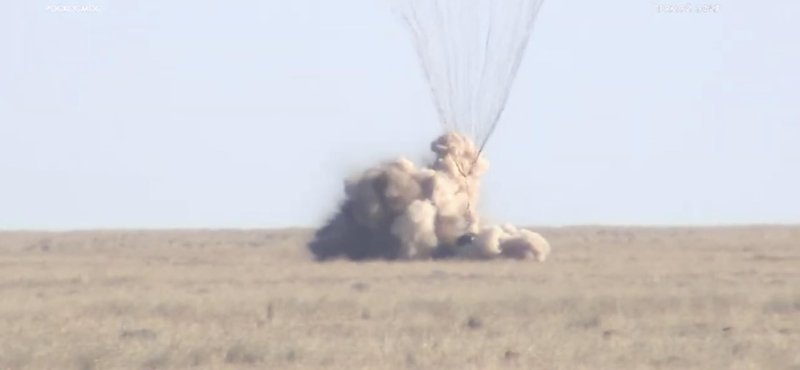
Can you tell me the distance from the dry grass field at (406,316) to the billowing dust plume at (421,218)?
Result: 26.4 ft

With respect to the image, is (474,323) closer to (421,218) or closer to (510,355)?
(510,355)

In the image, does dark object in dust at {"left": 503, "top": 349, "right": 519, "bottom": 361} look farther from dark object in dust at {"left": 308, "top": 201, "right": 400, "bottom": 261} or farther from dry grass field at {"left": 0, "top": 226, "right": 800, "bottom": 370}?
dark object in dust at {"left": 308, "top": 201, "right": 400, "bottom": 261}

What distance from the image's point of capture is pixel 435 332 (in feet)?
96.7

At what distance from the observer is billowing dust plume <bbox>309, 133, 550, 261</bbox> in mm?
69750

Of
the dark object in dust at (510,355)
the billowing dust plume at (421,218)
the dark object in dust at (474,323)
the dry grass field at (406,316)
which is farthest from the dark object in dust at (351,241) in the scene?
the dark object in dust at (510,355)

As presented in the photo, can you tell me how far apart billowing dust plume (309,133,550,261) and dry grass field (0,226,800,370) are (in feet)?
26.4

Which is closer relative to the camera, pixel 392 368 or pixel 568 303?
pixel 392 368

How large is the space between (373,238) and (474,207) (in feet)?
17.9

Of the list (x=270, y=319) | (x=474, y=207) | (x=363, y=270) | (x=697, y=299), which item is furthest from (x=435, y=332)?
(x=474, y=207)

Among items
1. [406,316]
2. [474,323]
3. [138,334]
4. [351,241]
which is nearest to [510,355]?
[474,323]

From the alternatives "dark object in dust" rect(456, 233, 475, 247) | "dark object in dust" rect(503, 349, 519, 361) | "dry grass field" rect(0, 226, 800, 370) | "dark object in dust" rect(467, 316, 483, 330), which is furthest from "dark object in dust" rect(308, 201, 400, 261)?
"dark object in dust" rect(503, 349, 519, 361)

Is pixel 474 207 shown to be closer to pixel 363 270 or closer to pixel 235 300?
pixel 363 270

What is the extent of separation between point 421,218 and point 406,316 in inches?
1445

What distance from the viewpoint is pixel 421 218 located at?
7025 centimetres
